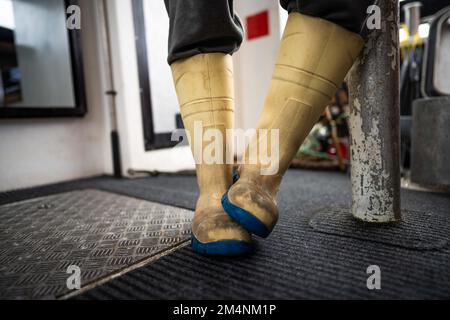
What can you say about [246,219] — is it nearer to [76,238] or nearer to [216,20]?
[216,20]

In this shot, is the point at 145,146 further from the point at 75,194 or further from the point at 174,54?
the point at 174,54

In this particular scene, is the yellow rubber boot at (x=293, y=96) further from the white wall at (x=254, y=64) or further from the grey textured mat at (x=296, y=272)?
the white wall at (x=254, y=64)

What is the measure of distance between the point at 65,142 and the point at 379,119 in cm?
167

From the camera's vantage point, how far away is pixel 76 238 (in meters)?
0.73

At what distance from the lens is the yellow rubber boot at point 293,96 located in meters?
0.50

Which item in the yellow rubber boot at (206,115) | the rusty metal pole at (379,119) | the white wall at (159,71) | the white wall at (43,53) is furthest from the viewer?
the white wall at (159,71)

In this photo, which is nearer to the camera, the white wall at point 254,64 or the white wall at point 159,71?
the white wall at point 159,71

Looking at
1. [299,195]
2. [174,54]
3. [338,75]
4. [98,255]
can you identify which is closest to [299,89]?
[338,75]

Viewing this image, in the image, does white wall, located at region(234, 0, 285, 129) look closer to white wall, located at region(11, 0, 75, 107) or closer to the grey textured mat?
white wall, located at region(11, 0, 75, 107)

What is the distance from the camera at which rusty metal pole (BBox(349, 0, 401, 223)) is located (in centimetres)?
70

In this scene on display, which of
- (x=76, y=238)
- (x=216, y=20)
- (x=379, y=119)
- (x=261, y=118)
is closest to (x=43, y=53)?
(x=76, y=238)

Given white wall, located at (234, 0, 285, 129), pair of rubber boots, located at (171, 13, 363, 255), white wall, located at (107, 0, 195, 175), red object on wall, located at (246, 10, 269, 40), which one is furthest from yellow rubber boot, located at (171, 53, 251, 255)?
red object on wall, located at (246, 10, 269, 40)

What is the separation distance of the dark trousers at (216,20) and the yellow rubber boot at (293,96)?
17 mm

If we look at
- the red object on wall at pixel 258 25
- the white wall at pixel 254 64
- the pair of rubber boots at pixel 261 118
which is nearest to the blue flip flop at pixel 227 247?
the pair of rubber boots at pixel 261 118
